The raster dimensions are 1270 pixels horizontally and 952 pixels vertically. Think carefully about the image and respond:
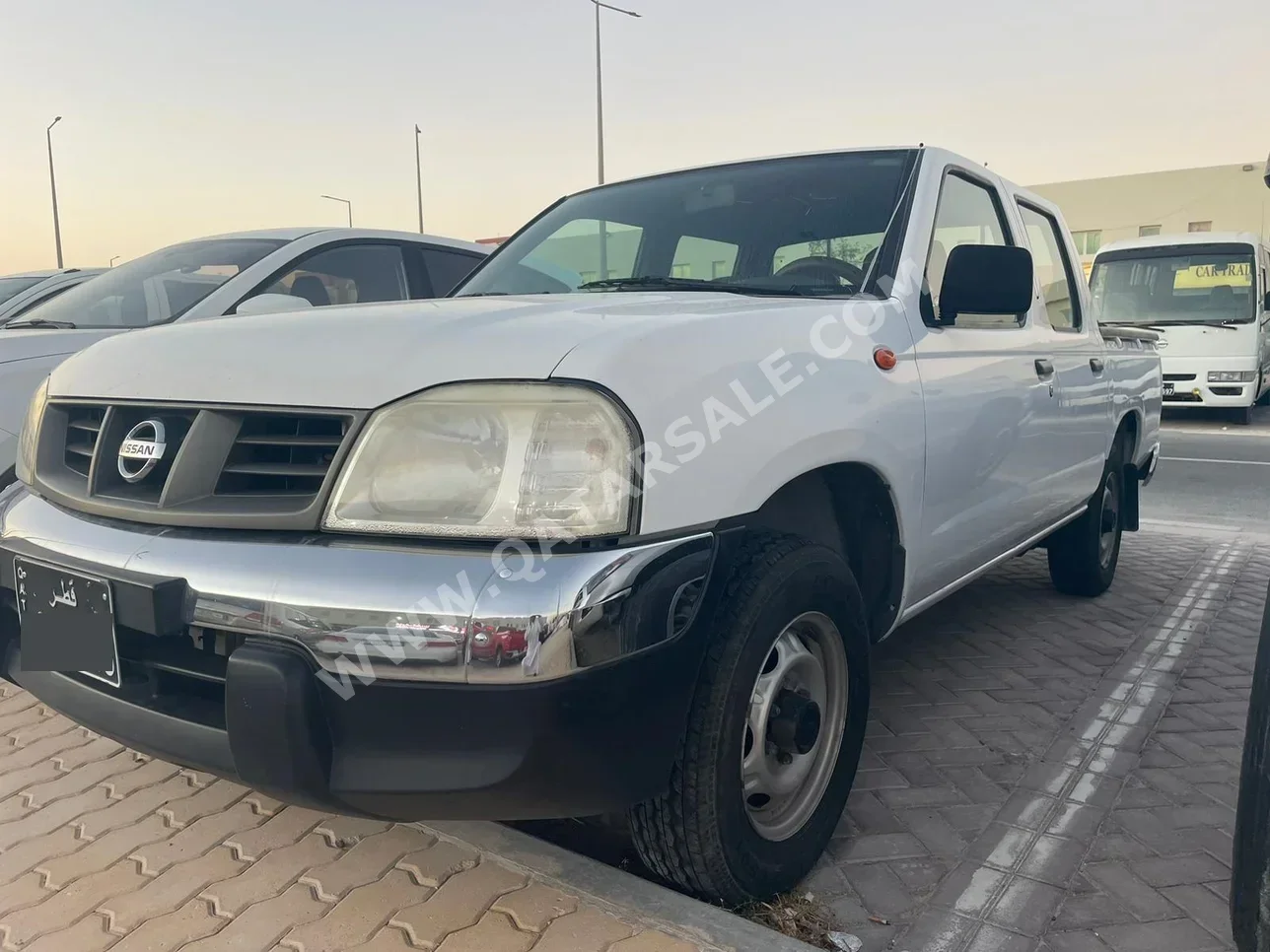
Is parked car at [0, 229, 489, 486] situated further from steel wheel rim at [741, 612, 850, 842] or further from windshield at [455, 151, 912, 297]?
steel wheel rim at [741, 612, 850, 842]

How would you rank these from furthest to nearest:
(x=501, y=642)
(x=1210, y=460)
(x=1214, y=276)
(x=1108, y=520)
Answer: (x=1214, y=276) < (x=1210, y=460) < (x=1108, y=520) < (x=501, y=642)

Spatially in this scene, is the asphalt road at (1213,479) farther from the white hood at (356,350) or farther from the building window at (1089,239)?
the building window at (1089,239)

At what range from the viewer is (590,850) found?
236 cm

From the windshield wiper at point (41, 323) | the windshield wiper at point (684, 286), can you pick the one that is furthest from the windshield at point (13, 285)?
the windshield wiper at point (684, 286)

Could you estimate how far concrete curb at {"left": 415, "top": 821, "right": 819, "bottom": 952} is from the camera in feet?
6.13

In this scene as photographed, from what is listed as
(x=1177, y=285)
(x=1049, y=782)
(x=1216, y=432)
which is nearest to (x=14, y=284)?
(x=1049, y=782)

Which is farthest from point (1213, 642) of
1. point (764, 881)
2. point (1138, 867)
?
point (764, 881)

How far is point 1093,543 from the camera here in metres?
4.49

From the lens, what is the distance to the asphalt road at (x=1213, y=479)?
6988 mm

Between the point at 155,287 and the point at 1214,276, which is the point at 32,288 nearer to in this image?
the point at 155,287

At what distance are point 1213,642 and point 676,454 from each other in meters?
3.46

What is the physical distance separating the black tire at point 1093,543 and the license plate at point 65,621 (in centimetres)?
401

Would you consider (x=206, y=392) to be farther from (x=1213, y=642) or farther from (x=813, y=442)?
(x=1213, y=642)

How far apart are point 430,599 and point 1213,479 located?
907 centimetres
